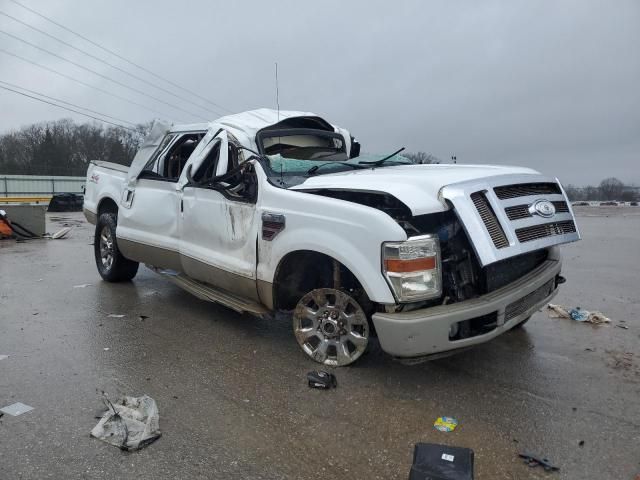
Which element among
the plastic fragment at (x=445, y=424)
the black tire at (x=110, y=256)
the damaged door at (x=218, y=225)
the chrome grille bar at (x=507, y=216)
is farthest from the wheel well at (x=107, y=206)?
the plastic fragment at (x=445, y=424)

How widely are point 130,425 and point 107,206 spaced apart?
4855mm

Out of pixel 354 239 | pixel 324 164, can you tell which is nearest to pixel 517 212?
pixel 354 239

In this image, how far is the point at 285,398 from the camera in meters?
3.43

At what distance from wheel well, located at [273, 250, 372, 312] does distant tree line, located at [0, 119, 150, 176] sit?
5614 centimetres

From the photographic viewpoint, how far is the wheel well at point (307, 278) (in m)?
3.77

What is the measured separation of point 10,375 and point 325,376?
2.42 meters

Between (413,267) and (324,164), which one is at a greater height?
(324,164)

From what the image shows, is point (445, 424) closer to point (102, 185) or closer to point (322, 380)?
point (322, 380)

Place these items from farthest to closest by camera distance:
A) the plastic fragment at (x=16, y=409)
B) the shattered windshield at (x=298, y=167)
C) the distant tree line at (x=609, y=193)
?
the distant tree line at (x=609, y=193), the shattered windshield at (x=298, y=167), the plastic fragment at (x=16, y=409)

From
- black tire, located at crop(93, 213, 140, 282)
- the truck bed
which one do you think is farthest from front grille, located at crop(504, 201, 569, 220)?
black tire, located at crop(93, 213, 140, 282)

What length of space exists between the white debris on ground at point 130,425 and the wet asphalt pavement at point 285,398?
2.9 inches

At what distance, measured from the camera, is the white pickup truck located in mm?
3258

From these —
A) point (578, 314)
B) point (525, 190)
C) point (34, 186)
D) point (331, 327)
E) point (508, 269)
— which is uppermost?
point (34, 186)

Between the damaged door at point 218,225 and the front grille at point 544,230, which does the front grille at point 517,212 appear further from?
the damaged door at point 218,225
